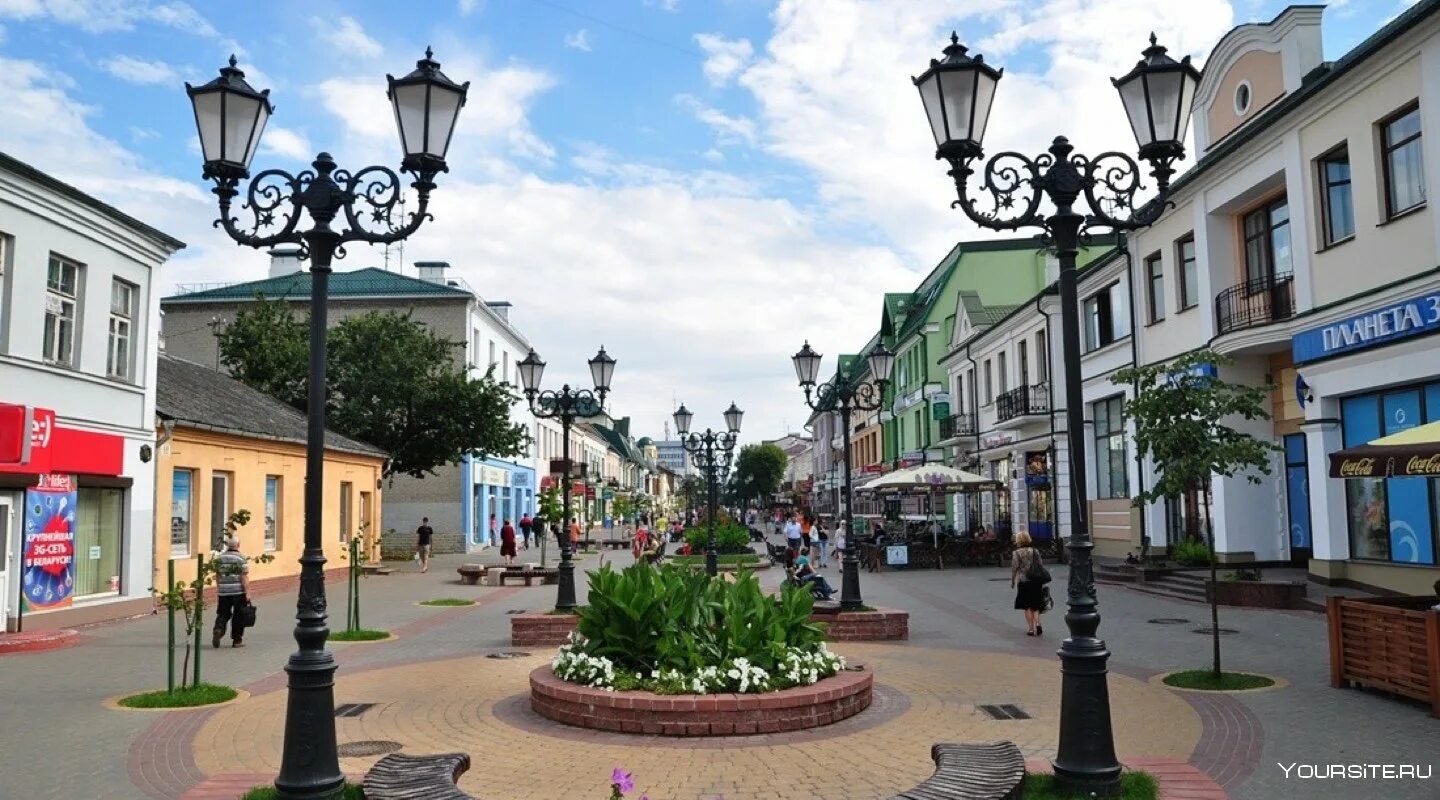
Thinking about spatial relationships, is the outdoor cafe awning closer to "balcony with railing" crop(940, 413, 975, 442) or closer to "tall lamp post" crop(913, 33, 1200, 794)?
"tall lamp post" crop(913, 33, 1200, 794)

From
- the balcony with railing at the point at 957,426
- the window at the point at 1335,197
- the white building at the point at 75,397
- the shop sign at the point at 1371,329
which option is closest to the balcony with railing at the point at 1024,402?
the balcony with railing at the point at 957,426

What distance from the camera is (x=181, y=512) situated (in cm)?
1978

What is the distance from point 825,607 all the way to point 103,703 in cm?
830

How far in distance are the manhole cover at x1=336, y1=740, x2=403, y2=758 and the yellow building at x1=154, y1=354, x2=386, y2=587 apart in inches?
493

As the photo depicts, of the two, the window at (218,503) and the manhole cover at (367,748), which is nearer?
the manhole cover at (367,748)

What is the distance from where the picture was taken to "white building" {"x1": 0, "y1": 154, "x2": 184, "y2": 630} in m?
14.7

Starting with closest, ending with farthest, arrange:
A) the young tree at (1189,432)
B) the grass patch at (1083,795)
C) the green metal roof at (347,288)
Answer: the grass patch at (1083,795)
the young tree at (1189,432)
the green metal roof at (347,288)

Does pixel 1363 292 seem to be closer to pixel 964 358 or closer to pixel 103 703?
pixel 103 703

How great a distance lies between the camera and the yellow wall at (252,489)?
61.8 feet

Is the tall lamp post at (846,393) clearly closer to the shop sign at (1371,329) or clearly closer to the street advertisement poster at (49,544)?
the shop sign at (1371,329)

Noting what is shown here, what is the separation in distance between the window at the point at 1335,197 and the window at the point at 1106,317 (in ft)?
27.0

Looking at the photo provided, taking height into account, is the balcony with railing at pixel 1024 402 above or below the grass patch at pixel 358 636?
above

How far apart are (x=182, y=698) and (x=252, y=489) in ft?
45.6

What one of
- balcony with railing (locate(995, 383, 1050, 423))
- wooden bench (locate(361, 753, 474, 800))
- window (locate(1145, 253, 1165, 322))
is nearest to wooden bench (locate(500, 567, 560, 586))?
balcony with railing (locate(995, 383, 1050, 423))
